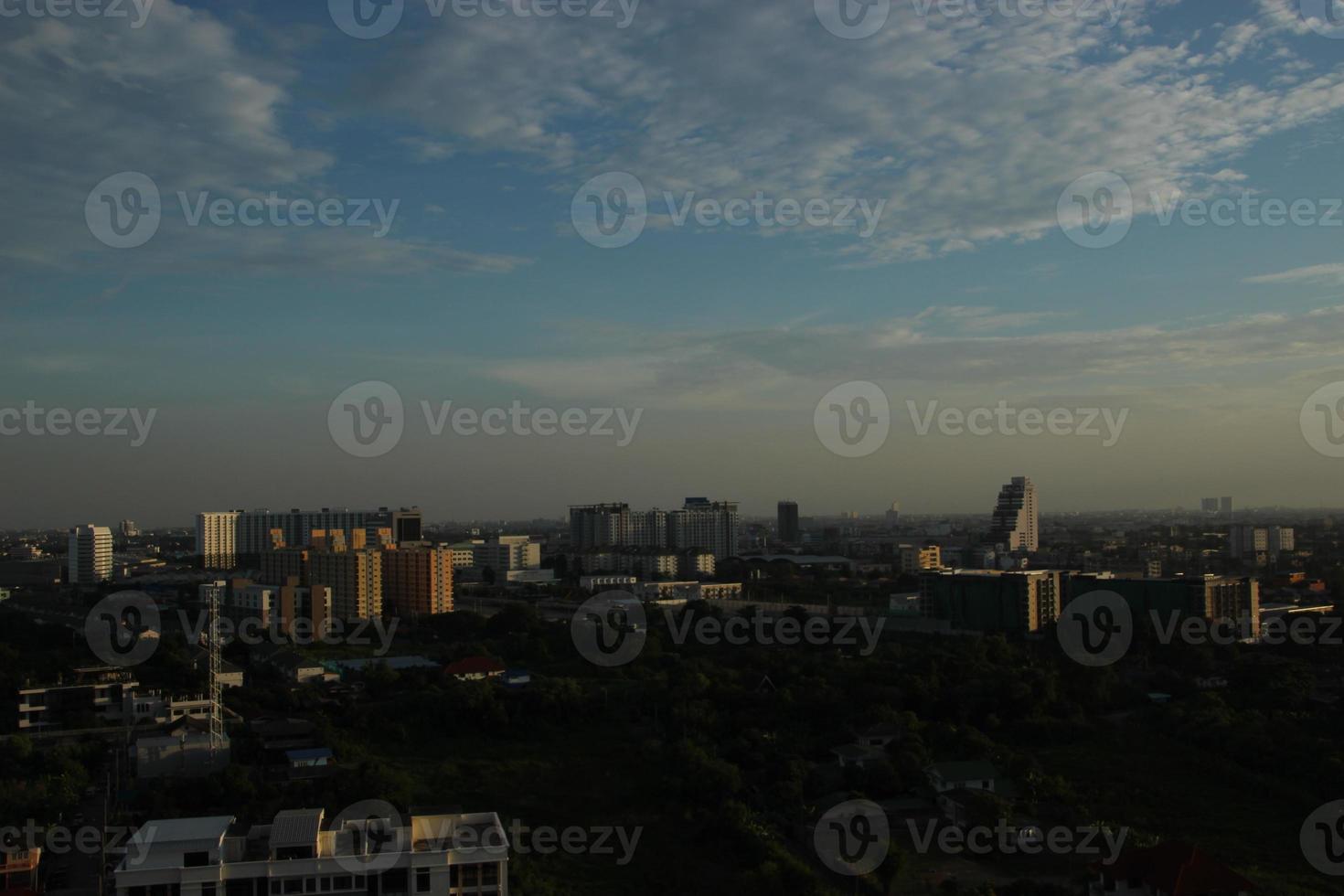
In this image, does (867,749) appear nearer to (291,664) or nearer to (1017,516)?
(291,664)

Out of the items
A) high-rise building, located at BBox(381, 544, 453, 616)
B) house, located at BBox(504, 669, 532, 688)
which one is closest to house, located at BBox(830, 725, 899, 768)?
house, located at BBox(504, 669, 532, 688)

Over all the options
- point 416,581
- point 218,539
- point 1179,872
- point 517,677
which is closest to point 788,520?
point 218,539

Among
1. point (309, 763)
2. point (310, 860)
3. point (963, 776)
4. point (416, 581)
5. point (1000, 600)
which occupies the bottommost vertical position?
point (963, 776)

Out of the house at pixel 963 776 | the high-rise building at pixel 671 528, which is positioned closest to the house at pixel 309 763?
the house at pixel 963 776

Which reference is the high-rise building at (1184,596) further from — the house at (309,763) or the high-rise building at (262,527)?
the high-rise building at (262,527)

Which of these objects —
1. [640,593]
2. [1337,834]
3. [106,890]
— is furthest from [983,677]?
[640,593]

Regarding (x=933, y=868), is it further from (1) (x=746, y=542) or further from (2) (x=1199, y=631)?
(1) (x=746, y=542)
